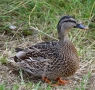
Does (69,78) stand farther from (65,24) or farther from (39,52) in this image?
(65,24)

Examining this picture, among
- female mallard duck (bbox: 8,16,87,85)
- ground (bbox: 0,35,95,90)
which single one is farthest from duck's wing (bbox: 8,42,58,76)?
ground (bbox: 0,35,95,90)

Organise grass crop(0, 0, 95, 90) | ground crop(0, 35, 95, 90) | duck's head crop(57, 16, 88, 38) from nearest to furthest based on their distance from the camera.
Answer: ground crop(0, 35, 95, 90) → duck's head crop(57, 16, 88, 38) → grass crop(0, 0, 95, 90)

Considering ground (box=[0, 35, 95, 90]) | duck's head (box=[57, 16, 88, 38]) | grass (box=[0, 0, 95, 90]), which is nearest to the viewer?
ground (box=[0, 35, 95, 90])

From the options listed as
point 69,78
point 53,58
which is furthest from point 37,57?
point 69,78

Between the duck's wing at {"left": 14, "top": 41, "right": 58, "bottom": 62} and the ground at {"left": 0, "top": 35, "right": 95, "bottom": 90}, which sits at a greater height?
the duck's wing at {"left": 14, "top": 41, "right": 58, "bottom": 62}

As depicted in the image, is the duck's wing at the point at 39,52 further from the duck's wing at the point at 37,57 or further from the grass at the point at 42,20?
the grass at the point at 42,20

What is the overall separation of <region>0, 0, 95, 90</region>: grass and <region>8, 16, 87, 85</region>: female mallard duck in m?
0.51

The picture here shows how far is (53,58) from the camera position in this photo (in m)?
4.72

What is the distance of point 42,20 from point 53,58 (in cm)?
144

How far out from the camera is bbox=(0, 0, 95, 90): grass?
563 centimetres

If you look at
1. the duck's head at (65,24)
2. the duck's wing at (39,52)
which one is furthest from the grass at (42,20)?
the duck's head at (65,24)

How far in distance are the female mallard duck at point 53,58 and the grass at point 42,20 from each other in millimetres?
506

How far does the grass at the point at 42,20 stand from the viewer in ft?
18.5

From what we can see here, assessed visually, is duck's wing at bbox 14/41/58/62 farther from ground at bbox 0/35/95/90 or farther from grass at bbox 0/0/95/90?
grass at bbox 0/0/95/90
